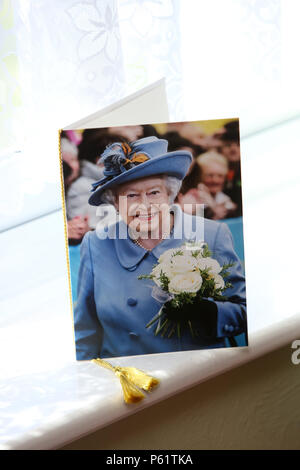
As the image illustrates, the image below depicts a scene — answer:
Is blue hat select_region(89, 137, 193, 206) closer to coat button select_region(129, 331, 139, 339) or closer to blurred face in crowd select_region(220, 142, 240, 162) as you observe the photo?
blurred face in crowd select_region(220, 142, 240, 162)

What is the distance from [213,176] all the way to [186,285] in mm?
131

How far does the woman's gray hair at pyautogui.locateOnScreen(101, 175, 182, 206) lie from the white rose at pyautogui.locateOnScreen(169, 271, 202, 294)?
9cm

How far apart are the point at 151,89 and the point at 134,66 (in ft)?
2.43

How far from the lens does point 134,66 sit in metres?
1.40

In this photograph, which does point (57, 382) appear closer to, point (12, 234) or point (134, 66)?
point (12, 234)

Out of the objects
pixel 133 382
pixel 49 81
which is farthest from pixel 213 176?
pixel 49 81

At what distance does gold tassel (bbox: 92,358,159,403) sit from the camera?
0.59 meters

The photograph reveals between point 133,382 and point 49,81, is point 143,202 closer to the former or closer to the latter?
point 133,382

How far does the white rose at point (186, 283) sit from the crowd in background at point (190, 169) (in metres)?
0.07

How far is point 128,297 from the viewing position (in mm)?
646

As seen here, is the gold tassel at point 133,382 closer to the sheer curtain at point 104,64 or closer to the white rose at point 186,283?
the white rose at point 186,283

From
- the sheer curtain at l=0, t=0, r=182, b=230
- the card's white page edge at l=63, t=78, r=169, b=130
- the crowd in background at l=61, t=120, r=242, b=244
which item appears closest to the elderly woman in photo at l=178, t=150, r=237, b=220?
the crowd in background at l=61, t=120, r=242, b=244
